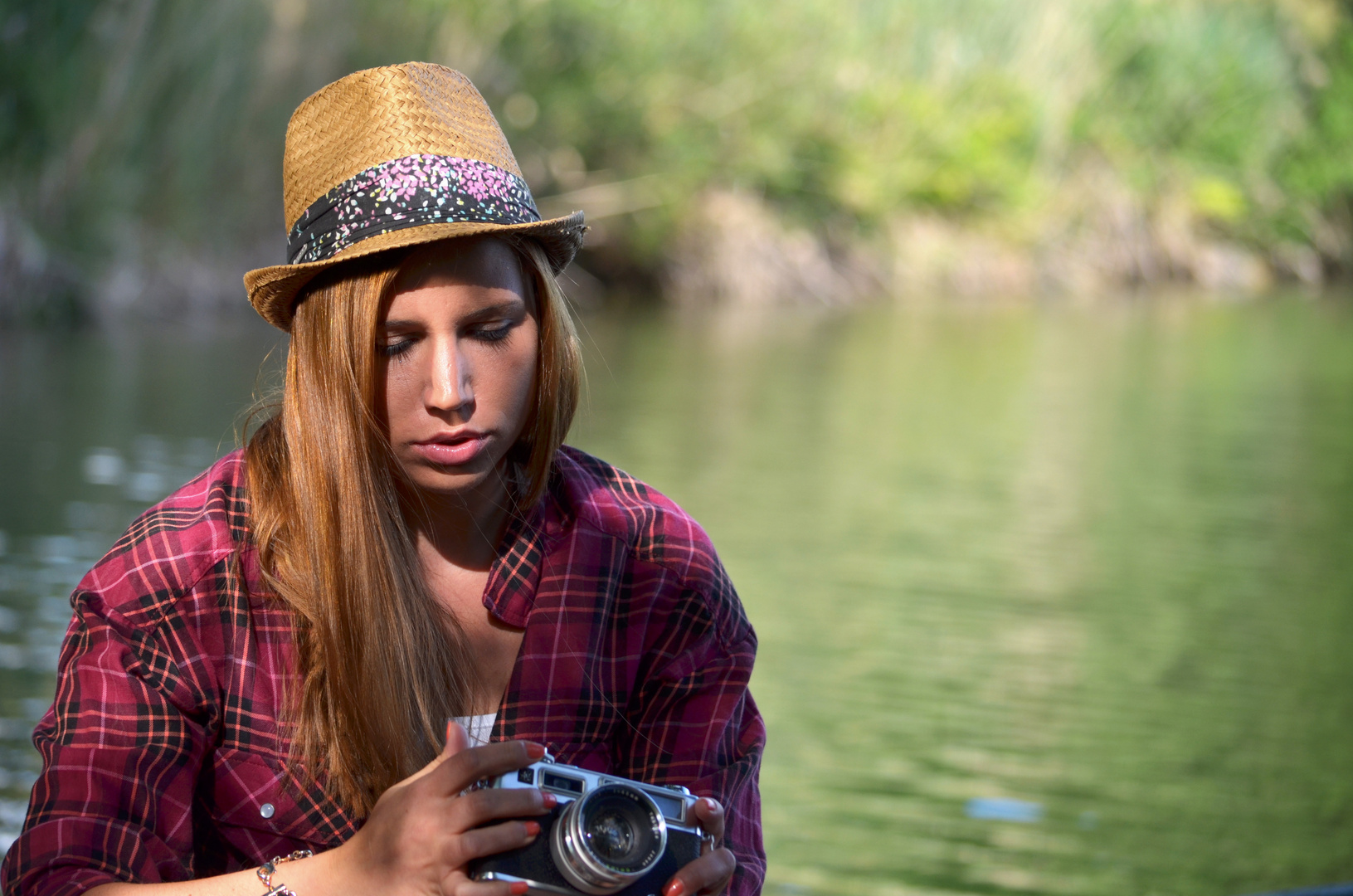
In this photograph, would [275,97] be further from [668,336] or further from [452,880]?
[452,880]

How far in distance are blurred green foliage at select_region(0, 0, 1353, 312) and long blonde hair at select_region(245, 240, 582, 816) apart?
11.7m

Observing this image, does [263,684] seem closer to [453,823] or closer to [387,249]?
[453,823]

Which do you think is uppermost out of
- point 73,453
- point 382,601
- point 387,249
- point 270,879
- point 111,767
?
point 73,453

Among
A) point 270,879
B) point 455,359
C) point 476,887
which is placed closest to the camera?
point 476,887

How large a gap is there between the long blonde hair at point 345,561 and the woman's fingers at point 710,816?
0.29m

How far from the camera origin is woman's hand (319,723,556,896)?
54.8 inches

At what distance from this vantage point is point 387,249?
155 centimetres

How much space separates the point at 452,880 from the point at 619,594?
1.46ft

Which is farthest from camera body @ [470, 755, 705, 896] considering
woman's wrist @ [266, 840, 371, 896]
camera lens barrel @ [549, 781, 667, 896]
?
woman's wrist @ [266, 840, 371, 896]

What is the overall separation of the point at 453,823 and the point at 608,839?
15 cm

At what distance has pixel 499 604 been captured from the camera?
1.73 metres

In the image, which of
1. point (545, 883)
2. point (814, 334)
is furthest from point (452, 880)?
point (814, 334)

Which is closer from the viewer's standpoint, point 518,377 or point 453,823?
point 453,823

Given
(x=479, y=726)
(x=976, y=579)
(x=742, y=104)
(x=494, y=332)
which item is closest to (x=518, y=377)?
(x=494, y=332)
